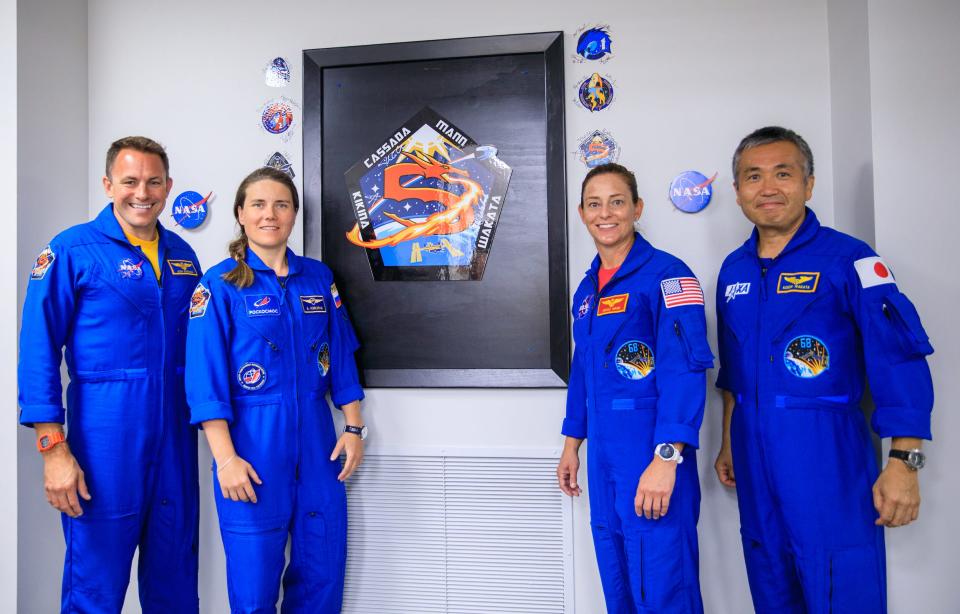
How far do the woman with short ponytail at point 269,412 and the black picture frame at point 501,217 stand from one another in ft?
0.96

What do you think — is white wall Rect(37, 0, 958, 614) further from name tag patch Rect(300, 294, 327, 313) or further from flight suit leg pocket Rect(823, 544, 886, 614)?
name tag patch Rect(300, 294, 327, 313)

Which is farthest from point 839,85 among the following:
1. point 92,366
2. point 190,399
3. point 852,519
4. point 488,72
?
point 92,366

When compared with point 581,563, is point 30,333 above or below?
above

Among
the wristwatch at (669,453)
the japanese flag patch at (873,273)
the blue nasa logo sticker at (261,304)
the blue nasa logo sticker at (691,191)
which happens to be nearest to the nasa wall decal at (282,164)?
the blue nasa logo sticker at (261,304)

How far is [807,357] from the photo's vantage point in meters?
1.49

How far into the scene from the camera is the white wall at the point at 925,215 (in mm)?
1628

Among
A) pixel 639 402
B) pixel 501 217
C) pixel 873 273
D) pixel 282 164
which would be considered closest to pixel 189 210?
pixel 282 164

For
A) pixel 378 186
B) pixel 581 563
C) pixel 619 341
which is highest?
pixel 378 186

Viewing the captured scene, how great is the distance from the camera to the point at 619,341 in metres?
1.59

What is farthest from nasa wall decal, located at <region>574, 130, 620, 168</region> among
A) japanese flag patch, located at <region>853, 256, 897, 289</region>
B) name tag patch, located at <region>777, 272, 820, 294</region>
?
japanese flag patch, located at <region>853, 256, 897, 289</region>

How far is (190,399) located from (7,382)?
32.8 inches

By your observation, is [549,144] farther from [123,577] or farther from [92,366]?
[123,577]

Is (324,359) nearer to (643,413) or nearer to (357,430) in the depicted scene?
(357,430)

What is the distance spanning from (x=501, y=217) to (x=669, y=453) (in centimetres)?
104
